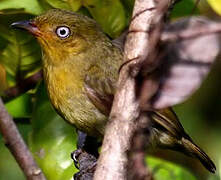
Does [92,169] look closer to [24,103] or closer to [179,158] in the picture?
[24,103]

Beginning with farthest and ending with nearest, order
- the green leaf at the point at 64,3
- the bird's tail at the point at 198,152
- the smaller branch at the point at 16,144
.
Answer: the bird's tail at the point at 198,152 → the green leaf at the point at 64,3 → the smaller branch at the point at 16,144

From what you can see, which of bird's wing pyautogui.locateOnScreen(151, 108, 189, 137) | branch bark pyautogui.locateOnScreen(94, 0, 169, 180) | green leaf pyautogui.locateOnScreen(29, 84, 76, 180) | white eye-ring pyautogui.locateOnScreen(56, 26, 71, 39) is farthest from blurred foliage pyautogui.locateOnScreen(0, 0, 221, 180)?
branch bark pyautogui.locateOnScreen(94, 0, 169, 180)

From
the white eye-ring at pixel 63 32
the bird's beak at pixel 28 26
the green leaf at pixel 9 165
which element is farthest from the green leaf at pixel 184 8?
the green leaf at pixel 9 165

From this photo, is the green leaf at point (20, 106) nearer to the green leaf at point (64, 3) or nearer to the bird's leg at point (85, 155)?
→ the bird's leg at point (85, 155)

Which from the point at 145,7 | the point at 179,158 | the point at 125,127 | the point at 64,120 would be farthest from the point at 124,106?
the point at 179,158

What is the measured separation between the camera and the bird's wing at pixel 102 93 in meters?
3.31

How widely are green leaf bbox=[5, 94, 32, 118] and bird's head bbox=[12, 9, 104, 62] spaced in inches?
12.4

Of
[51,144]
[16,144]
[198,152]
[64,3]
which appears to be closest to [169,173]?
[51,144]

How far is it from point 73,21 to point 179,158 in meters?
1.58

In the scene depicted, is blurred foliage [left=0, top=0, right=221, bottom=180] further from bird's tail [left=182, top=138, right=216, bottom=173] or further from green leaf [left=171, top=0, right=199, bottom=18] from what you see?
bird's tail [left=182, top=138, right=216, bottom=173]

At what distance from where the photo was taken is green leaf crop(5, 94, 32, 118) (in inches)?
130

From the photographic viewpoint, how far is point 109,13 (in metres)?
3.21

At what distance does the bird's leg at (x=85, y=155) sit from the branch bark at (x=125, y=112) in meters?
1.06

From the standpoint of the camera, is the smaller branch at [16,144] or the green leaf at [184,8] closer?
the smaller branch at [16,144]
